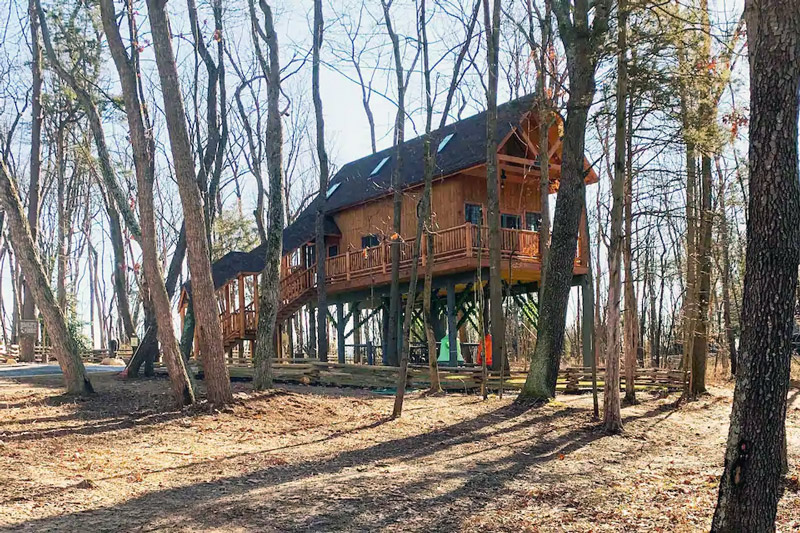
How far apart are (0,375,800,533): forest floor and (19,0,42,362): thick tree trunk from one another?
11.3m

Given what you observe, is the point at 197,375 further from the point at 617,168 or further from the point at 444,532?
the point at 444,532

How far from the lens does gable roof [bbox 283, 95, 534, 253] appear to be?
21906 mm

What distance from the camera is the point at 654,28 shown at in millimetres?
11188

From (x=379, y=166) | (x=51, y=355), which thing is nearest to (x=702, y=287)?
(x=379, y=166)

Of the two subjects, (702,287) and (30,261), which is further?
(702,287)

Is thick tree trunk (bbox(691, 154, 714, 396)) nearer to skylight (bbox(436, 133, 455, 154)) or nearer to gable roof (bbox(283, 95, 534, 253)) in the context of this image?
gable roof (bbox(283, 95, 534, 253))

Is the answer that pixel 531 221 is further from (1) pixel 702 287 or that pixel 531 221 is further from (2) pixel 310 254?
(2) pixel 310 254

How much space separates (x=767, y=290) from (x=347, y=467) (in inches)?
199

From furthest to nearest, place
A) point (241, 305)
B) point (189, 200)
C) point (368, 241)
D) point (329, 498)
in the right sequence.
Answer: point (368, 241)
point (241, 305)
point (189, 200)
point (329, 498)

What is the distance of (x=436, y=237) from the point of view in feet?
71.2

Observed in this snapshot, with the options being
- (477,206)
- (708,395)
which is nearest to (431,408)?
(708,395)

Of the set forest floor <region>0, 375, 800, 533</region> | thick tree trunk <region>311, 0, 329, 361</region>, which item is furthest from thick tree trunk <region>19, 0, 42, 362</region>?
forest floor <region>0, 375, 800, 533</region>

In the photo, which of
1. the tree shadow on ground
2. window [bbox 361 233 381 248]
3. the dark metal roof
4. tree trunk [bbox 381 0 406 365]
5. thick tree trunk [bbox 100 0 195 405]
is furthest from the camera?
window [bbox 361 233 381 248]

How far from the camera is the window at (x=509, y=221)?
2348cm
